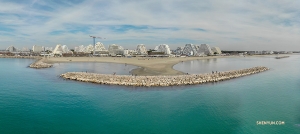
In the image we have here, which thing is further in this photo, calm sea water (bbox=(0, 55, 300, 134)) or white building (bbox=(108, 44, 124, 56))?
white building (bbox=(108, 44, 124, 56))

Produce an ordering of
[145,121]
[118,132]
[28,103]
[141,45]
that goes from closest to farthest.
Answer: [118,132] → [145,121] → [28,103] → [141,45]

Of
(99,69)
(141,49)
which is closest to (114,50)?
(141,49)

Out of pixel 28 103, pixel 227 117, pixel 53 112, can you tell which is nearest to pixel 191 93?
pixel 227 117

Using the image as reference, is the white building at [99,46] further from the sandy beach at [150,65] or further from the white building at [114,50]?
the sandy beach at [150,65]

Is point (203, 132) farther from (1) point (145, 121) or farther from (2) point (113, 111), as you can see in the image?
(2) point (113, 111)

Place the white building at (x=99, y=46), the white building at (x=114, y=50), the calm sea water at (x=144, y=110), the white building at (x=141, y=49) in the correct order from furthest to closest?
1. the white building at (x=99, y=46)
2. the white building at (x=141, y=49)
3. the white building at (x=114, y=50)
4. the calm sea water at (x=144, y=110)

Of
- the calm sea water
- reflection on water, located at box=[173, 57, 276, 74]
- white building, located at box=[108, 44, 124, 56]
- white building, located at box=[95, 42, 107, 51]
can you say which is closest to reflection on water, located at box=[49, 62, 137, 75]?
reflection on water, located at box=[173, 57, 276, 74]

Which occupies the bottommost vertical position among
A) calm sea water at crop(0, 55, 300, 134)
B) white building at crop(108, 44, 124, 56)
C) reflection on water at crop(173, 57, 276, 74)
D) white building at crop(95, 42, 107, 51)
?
calm sea water at crop(0, 55, 300, 134)

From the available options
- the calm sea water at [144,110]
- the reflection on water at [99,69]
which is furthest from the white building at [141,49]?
the calm sea water at [144,110]

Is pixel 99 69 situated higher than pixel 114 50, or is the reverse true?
pixel 114 50

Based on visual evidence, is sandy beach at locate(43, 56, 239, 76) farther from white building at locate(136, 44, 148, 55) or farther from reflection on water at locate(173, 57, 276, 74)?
white building at locate(136, 44, 148, 55)

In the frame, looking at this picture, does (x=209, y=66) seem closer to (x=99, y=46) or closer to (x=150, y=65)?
(x=150, y=65)
